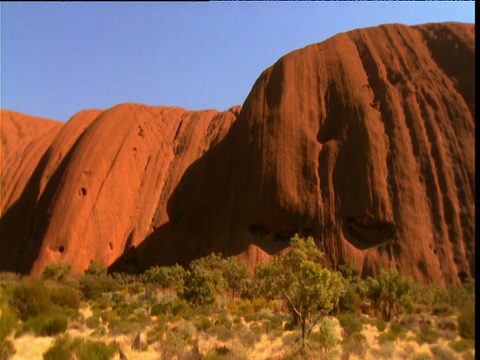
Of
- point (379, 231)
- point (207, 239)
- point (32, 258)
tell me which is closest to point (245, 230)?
point (207, 239)

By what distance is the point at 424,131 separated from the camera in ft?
121

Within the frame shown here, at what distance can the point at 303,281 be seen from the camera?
1298 centimetres

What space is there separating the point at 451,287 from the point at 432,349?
19215 mm

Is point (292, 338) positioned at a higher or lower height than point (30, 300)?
higher

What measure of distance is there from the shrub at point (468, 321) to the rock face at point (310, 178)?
2249 centimetres

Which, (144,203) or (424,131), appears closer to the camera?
(424,131)

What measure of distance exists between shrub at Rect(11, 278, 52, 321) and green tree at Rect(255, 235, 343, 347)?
902 centimetres

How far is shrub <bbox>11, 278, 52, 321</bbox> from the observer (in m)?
15.8

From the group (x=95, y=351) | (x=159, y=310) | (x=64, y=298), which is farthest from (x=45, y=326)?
(x=159, y=310)

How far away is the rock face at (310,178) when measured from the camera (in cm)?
3388

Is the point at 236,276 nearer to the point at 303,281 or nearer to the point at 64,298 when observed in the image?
the point at 64,298

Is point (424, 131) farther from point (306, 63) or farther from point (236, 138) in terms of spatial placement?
point (236, 138)

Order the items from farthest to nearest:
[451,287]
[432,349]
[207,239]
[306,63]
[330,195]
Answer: [306,63]
[207,239]
[330,195]
[451,287]
[432,349]

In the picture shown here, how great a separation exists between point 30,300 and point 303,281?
10.7 meters
